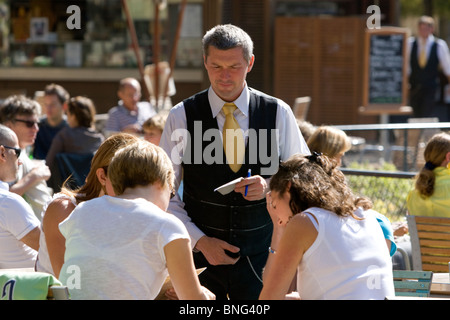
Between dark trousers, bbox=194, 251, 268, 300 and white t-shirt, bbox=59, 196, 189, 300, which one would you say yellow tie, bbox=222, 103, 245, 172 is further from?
white t-shirt, bbox=59, 196, 189, 300

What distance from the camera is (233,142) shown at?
370cm

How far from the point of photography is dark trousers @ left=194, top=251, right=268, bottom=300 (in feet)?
12.4

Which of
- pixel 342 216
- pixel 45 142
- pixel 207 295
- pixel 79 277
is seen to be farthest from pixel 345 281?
pixel 45 142

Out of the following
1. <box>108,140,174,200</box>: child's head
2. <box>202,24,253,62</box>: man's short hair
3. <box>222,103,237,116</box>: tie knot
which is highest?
<box>202,24,253,62</box>: man's short hair

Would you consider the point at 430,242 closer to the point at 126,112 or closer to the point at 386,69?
the point at 126,112

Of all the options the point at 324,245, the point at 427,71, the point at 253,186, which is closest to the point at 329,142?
the point at 253,186

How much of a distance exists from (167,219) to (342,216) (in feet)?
2.20

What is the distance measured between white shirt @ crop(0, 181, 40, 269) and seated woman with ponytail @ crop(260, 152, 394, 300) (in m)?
1.51

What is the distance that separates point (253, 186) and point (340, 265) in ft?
2.40

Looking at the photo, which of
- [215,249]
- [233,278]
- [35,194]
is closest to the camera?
[215,249]

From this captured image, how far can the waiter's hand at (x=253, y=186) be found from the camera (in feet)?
11.3

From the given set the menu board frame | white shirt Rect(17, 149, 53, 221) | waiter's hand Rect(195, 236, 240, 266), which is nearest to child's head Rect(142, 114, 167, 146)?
white shirt Rect(17, 149, 53, 221)

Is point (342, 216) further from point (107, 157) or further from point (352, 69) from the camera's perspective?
point (352, 69)

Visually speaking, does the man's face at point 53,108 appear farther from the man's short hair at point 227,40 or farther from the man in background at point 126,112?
the man's short hair at point 227,40
